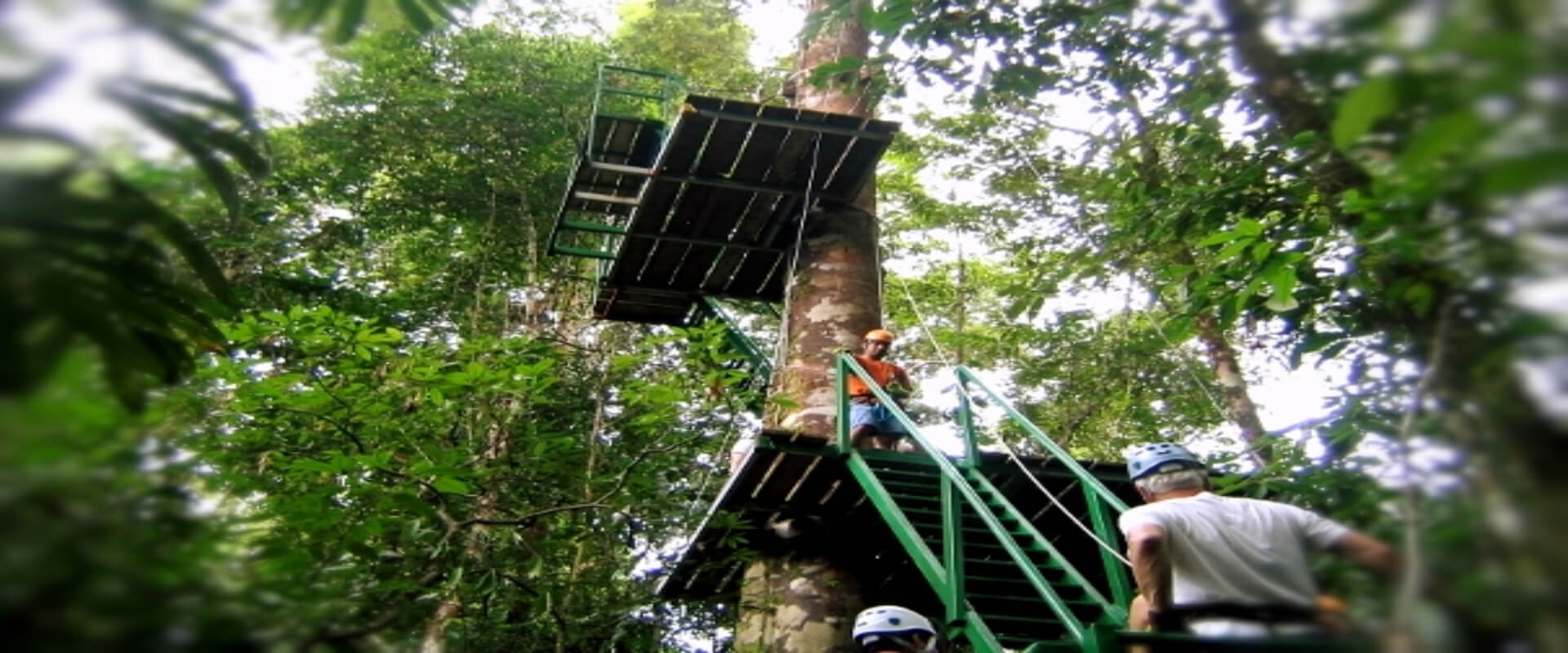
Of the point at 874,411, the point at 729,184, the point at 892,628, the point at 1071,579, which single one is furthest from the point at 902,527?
the point at 729,184

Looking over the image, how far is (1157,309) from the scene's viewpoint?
39.9ft

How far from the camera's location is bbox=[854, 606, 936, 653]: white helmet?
15.6ft

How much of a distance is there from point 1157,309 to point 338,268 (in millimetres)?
7808

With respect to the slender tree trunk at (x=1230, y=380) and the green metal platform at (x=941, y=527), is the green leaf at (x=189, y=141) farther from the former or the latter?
the slender tree trunk at (x=1230, y=380)

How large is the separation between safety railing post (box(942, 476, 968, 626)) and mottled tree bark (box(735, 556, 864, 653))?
1181 mm

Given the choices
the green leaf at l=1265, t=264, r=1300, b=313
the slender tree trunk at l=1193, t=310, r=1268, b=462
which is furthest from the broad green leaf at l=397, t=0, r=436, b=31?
the slender tree trunk at l=1193, t=310, r=1268, b=462

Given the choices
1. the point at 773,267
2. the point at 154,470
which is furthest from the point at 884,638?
the point at 773,267

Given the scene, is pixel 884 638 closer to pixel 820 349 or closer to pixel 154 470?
pixel 820 349

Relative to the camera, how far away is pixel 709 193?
830 centimetres

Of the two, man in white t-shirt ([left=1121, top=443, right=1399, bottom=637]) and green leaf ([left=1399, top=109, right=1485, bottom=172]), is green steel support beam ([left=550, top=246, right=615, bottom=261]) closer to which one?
man in white t-shirt ([left=1121, top=443, right=1399, bottom=637])

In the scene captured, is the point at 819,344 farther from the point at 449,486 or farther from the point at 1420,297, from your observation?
the point at 1420,297

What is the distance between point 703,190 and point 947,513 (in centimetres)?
368

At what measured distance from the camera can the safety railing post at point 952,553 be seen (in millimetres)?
4824

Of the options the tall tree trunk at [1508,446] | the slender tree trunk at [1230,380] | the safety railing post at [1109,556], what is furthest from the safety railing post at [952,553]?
the slender tree trunk at [1230,380]
